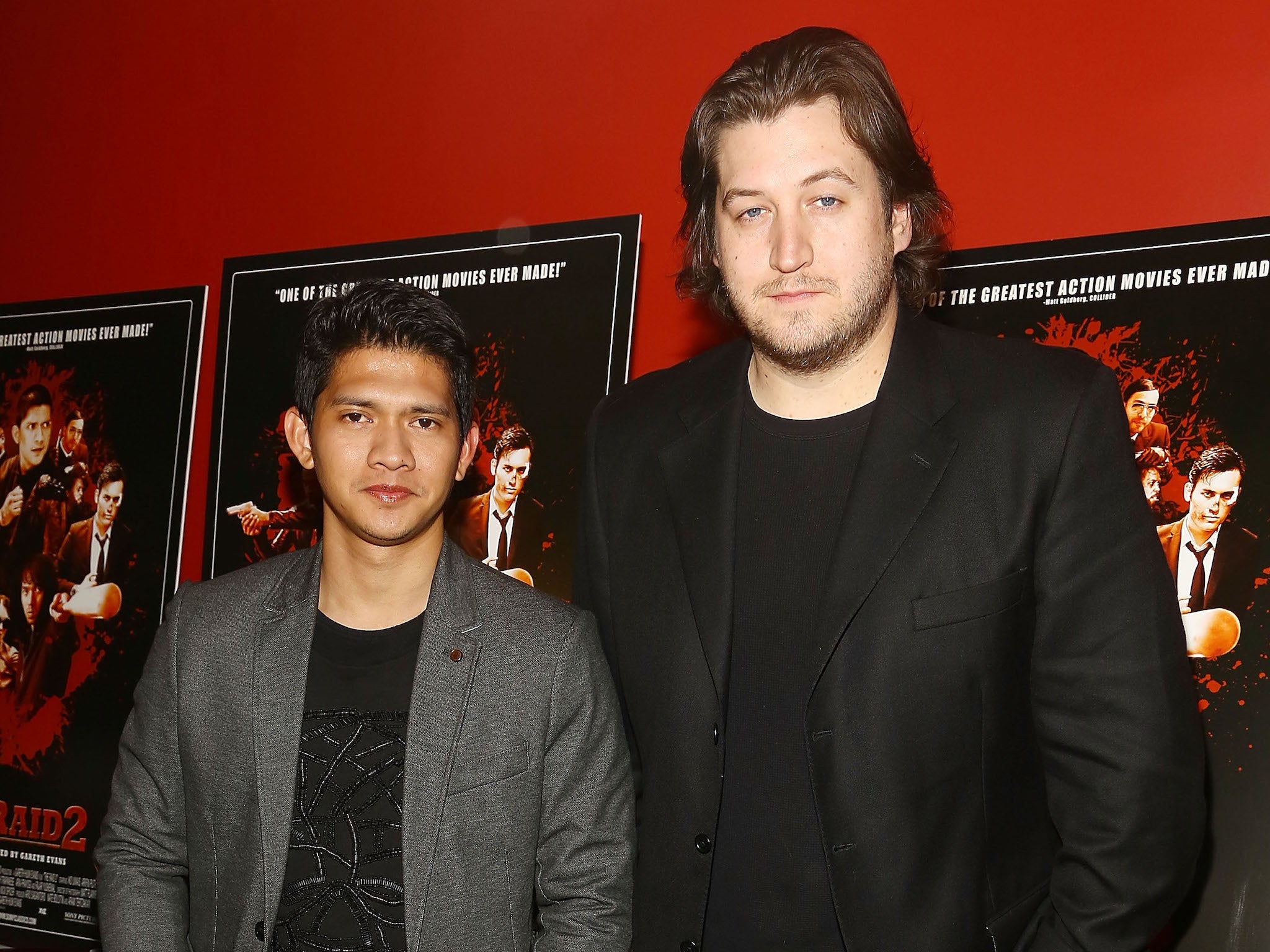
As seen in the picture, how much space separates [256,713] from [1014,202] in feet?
6.06

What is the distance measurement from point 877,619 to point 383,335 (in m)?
1.13

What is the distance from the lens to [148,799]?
2133mm

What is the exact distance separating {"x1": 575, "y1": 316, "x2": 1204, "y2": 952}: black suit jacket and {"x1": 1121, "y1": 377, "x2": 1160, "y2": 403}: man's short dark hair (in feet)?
1.61

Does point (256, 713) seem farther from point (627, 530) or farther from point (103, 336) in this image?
point (103, 336)

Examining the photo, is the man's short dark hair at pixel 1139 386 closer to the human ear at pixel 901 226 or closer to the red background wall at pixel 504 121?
the red background wall at pixel 504 121

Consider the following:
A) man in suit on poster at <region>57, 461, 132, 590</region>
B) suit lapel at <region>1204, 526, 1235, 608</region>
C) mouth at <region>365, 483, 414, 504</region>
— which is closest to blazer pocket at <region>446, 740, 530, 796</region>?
mouth at <region>365, 483, 414, 504</region>

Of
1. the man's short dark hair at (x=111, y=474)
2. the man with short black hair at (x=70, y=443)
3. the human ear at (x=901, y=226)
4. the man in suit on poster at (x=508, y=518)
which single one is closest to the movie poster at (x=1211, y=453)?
the human ear at (x=901, y=226)

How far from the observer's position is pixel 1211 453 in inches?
85.1

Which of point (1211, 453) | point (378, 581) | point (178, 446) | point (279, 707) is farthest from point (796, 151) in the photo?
point (178, 446)

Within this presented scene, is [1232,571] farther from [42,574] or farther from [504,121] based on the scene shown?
[42,574]

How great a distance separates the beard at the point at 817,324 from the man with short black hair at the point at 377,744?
64 centimetres

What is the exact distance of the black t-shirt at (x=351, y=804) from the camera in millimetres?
1948

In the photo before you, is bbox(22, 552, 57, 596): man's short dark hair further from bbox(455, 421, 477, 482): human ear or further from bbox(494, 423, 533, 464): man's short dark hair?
bbox(455, 421, 477, 482): human ear

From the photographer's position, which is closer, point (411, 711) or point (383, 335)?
point (411, 711)
